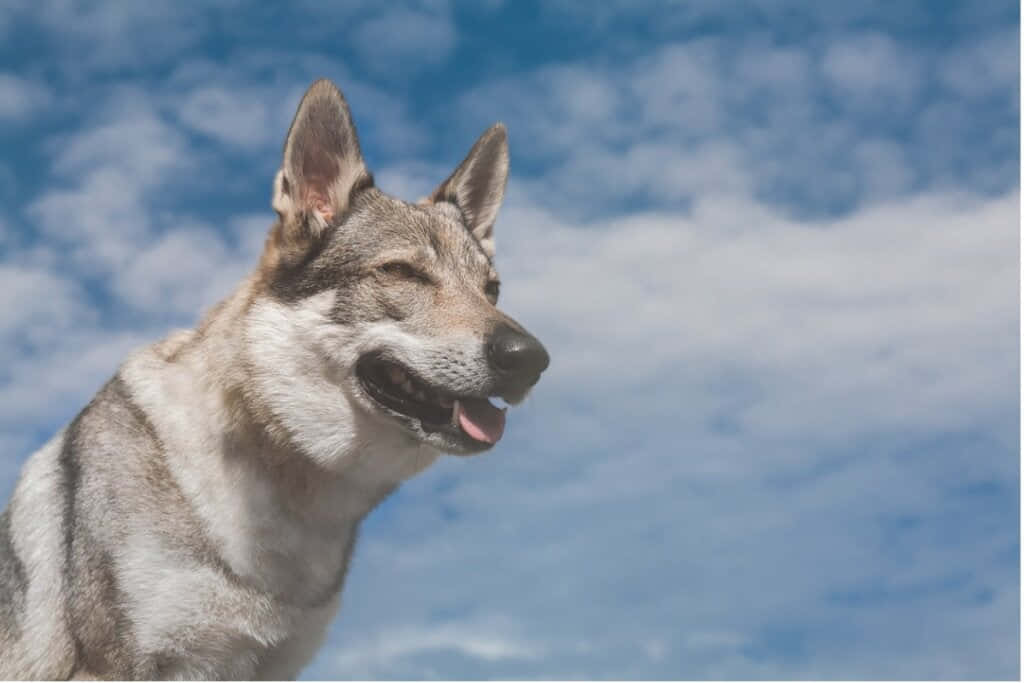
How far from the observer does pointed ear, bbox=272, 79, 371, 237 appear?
342 inches

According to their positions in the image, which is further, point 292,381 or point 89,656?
point 292,381

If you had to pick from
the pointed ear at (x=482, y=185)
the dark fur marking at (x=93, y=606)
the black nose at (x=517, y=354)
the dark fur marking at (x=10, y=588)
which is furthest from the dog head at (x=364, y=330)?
the dark fur marking at (x=10, y=588)

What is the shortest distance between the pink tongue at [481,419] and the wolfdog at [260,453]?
0.7 inches

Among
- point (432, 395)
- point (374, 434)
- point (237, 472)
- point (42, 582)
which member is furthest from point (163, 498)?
point (432, 395)

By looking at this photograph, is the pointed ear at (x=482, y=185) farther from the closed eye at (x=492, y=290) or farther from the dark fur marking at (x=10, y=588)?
the dark fur marking at (x=10, y=588)

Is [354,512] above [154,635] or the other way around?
above

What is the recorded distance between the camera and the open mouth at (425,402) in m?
8.16

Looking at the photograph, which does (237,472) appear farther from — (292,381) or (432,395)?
(432,395)

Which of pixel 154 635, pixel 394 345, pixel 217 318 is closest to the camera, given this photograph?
pixel 154 635

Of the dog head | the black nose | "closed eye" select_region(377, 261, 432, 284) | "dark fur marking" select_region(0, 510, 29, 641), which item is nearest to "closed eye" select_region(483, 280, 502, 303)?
the dog head

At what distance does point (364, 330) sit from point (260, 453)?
4.06ft

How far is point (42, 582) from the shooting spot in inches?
315

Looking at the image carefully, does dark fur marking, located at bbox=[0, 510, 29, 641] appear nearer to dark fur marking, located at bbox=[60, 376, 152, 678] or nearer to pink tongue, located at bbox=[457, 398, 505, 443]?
dark fur marking, located at bbox=[60, 376, 152, 678]

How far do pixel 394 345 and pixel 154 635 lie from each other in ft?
8.72
